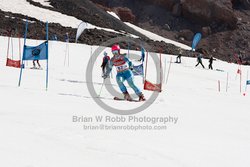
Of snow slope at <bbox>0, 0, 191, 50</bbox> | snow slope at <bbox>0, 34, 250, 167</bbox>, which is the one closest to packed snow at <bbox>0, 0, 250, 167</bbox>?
snow slope at <bbox>0, 34, 250, 167</bbox>

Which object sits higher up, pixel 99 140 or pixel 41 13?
pixel 41 13

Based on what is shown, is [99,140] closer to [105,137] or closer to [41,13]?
[105,137]

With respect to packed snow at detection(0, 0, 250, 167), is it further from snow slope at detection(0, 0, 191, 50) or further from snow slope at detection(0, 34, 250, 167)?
snow slope at detection(0, 0, 191, 50)

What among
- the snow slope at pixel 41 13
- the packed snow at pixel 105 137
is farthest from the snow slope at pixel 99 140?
the snow slope at pixel 41 13

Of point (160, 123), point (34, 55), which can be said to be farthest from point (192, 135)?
Result: point (34, 55)

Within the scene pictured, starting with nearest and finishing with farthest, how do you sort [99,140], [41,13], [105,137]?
[99,140]
[105,137]
[41,13]

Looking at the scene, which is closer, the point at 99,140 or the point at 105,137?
the point at 99,140

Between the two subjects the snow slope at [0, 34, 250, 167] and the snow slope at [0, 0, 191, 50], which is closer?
the snow slope at [0, 34, 250, 167]

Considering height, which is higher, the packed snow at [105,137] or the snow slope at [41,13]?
the snow slope at [41,13]

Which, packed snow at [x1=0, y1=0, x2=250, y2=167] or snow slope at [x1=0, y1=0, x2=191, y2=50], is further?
snow slope at [x1=0, y1=0, x2=191, y2=50]

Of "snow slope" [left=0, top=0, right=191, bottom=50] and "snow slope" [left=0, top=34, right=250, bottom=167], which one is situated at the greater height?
"snow slope" [left=0, top=0, right=191, bottom=50]

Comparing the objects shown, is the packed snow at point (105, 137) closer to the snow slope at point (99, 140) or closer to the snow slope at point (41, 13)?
the snow slope at point (99, 140)

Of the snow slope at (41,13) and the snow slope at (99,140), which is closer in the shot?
the snow slope at (99,140)

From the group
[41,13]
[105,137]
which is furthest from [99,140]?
[41,13]
